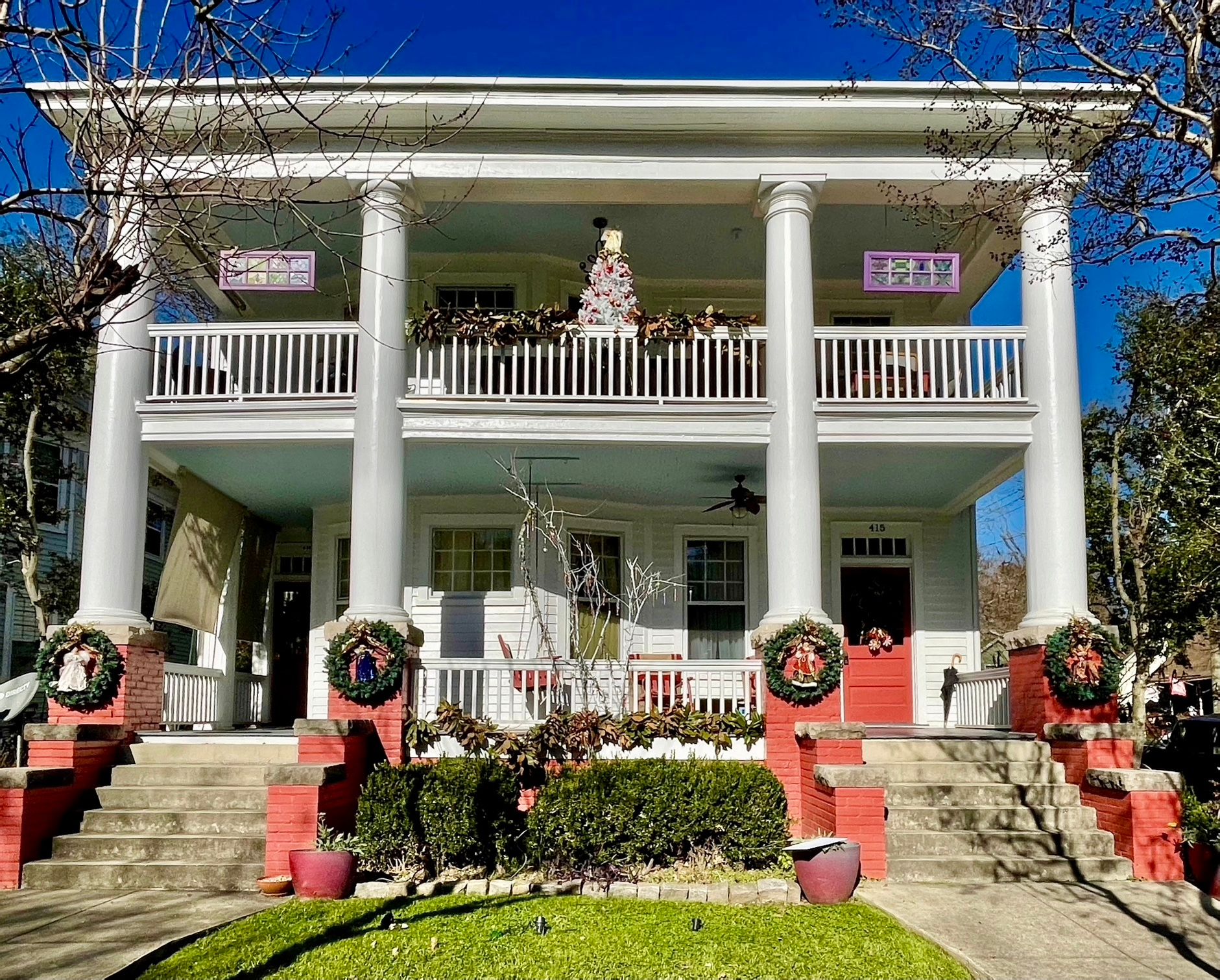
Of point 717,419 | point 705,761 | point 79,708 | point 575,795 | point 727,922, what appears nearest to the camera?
point 727,922

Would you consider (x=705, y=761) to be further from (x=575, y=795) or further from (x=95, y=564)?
(x=95, y=564)

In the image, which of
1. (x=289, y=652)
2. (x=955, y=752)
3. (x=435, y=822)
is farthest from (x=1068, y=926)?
(x=289, y=652)

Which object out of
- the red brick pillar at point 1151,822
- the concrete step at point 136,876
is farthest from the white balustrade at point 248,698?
the red brick pillar at point 1151,822

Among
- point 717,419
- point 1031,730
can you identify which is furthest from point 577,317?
point 1031,730

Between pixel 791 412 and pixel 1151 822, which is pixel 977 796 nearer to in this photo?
pixel 1151 822

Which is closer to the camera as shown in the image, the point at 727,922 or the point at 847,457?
the point at 727,922

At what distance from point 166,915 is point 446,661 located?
3882mm

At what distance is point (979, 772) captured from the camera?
1077 centimetres

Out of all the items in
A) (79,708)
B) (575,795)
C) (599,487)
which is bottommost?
(575,795)

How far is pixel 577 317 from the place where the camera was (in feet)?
42.2

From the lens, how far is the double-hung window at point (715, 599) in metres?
15.1

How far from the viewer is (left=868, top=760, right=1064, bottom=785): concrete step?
10.7m

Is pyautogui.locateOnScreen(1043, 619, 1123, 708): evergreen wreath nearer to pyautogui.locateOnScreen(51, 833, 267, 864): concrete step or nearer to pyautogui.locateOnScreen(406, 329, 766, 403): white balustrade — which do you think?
pyautogui.locateOnScreen(406, 329, 766, 403): white balustrade

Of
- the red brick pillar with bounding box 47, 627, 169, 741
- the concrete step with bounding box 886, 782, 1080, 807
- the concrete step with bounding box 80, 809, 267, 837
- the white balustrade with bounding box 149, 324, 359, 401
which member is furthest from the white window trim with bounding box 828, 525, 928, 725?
the red brick pillar with bounding box 47, 627, 169, 741
